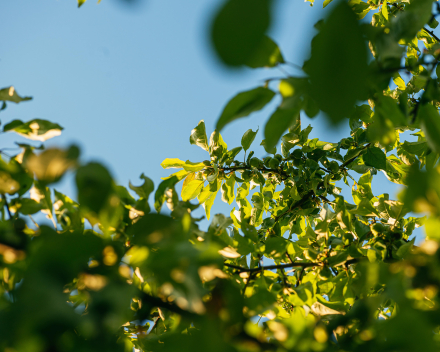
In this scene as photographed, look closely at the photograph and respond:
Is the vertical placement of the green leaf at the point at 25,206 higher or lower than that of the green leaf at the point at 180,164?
higher

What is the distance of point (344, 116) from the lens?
44cm

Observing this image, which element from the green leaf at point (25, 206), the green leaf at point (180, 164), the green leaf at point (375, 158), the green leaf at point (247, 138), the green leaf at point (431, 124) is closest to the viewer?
the green leaf at point (431, 124)

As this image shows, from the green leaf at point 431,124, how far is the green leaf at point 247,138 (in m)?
1.25

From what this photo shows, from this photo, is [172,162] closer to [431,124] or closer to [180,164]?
[180,164]

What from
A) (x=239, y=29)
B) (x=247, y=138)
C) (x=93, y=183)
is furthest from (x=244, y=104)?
Result: (x=247, y=138)

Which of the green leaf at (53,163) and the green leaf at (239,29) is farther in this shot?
the green leaf at (53,163)

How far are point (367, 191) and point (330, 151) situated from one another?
0.39 metres

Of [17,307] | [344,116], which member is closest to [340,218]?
[344,116]

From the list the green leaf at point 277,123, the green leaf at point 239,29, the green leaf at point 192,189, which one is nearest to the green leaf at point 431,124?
the green leaf at point 277,123

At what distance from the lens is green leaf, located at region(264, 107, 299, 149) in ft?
2.23

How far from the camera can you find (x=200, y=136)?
6.75ft

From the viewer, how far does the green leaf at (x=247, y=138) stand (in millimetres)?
1970

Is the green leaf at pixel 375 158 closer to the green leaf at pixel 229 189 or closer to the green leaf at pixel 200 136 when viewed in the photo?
the green leaf at pixel 229 189

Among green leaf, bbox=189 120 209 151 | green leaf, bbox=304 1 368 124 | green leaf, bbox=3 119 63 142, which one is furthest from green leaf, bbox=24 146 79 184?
green leaf, bbox=189 120 209 151
